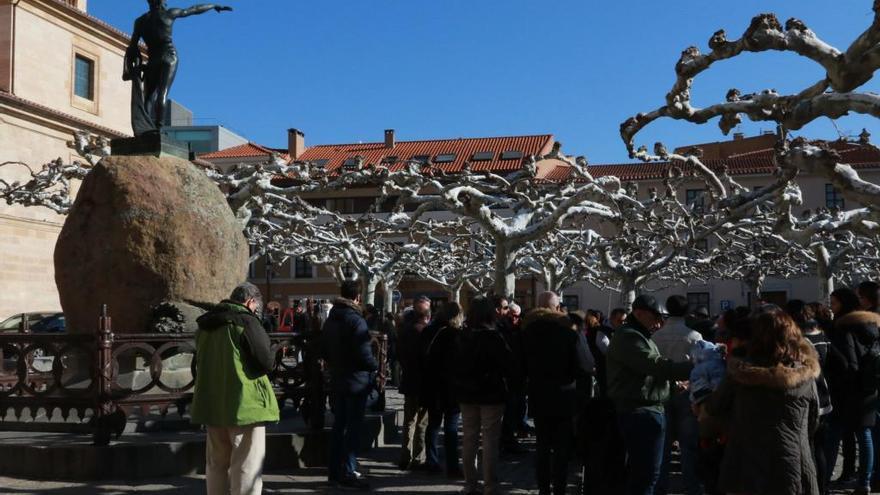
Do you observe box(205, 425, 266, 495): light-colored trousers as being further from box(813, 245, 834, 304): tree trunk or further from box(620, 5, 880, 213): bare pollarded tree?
box(813, 245, 834, 304): tree trunk

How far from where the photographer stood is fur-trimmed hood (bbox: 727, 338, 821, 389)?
4.75 metres

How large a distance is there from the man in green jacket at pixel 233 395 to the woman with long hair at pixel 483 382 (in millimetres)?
1945

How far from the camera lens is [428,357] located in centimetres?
875

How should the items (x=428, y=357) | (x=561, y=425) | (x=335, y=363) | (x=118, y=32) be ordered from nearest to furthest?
1. (x=561, y=425)
2. (x=335, y=363)
3. (x=428, y=357)
4. (x=118, y=32)

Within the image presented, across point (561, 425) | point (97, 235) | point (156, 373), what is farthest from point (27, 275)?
point (561, 425)

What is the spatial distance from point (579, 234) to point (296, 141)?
46204 millimetres

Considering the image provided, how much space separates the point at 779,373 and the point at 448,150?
222ft

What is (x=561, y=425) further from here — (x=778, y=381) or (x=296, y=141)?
(x=296, y=141)

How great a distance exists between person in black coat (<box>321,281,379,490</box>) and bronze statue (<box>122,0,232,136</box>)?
4.66 meters

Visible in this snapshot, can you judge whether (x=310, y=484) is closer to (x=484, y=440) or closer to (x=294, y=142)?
(x=484, y=440)

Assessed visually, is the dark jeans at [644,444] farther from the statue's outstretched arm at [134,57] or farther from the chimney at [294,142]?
the chimney at [294,142]

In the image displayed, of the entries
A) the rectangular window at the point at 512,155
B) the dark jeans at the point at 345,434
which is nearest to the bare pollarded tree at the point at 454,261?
the rectangular window at the point at 512,155

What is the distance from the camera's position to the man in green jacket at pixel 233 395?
607 centimetres

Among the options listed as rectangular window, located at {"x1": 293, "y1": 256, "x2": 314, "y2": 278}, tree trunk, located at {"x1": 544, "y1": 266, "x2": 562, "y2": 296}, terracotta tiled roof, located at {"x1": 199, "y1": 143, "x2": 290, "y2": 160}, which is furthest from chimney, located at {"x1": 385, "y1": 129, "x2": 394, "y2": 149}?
tree trunk, located at {"x1": 544, "y1": 266, "x2": 562, "y2": 296}
